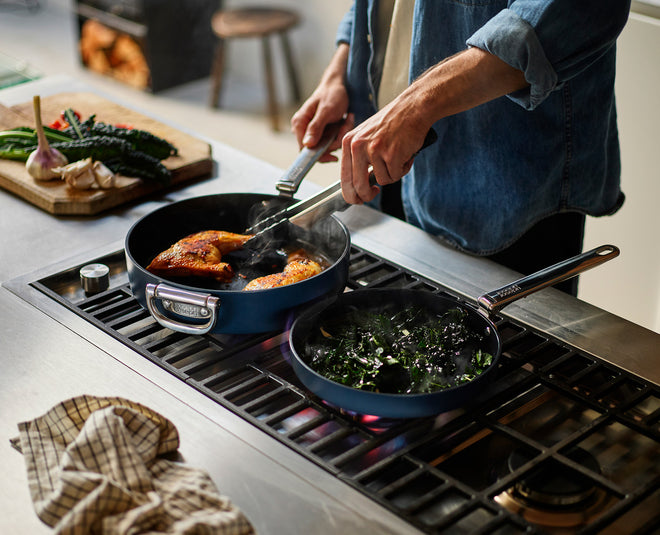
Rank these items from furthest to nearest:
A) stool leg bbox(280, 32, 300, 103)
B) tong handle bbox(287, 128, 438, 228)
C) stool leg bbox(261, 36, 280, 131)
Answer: stool leg bbox(280, 32, 300, 103)
stool leg bbox(261, 36, 280, 131)
tong handle bbox(287, 128, 438, 228)

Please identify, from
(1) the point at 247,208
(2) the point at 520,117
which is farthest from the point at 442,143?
(1) the point at 247,208

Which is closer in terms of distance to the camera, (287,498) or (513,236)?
(287,498)

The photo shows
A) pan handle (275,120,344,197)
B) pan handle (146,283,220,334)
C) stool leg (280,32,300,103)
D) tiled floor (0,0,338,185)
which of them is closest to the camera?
pan handle (146,283,220,334)

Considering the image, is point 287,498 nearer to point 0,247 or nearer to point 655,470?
point 655,470

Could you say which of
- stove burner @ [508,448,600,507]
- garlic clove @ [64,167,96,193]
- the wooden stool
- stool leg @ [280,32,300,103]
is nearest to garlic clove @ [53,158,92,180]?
garlic clove @ [64,167,96,193]

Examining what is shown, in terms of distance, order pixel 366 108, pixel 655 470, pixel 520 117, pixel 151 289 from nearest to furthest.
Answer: pixel 655 470 → pixel 151 289 → pixel 520 117 → pixel 366 108

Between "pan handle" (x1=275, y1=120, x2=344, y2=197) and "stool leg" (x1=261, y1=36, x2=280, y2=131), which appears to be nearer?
"pan handle" (x1=275, y1=120, x2=344, y2=197)

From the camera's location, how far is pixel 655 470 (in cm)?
94

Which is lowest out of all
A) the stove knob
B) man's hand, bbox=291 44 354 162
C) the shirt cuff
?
the stove knob

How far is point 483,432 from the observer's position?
102 cm

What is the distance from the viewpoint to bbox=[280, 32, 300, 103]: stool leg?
4.70 metres

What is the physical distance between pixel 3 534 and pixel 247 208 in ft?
2.47

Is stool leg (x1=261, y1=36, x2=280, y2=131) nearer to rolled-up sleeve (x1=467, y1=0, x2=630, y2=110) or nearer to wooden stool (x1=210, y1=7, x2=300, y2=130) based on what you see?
wooden stool (x1=210, y1=7, x2=300, y2=130)

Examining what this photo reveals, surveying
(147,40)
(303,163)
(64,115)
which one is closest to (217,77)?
(147,40)
